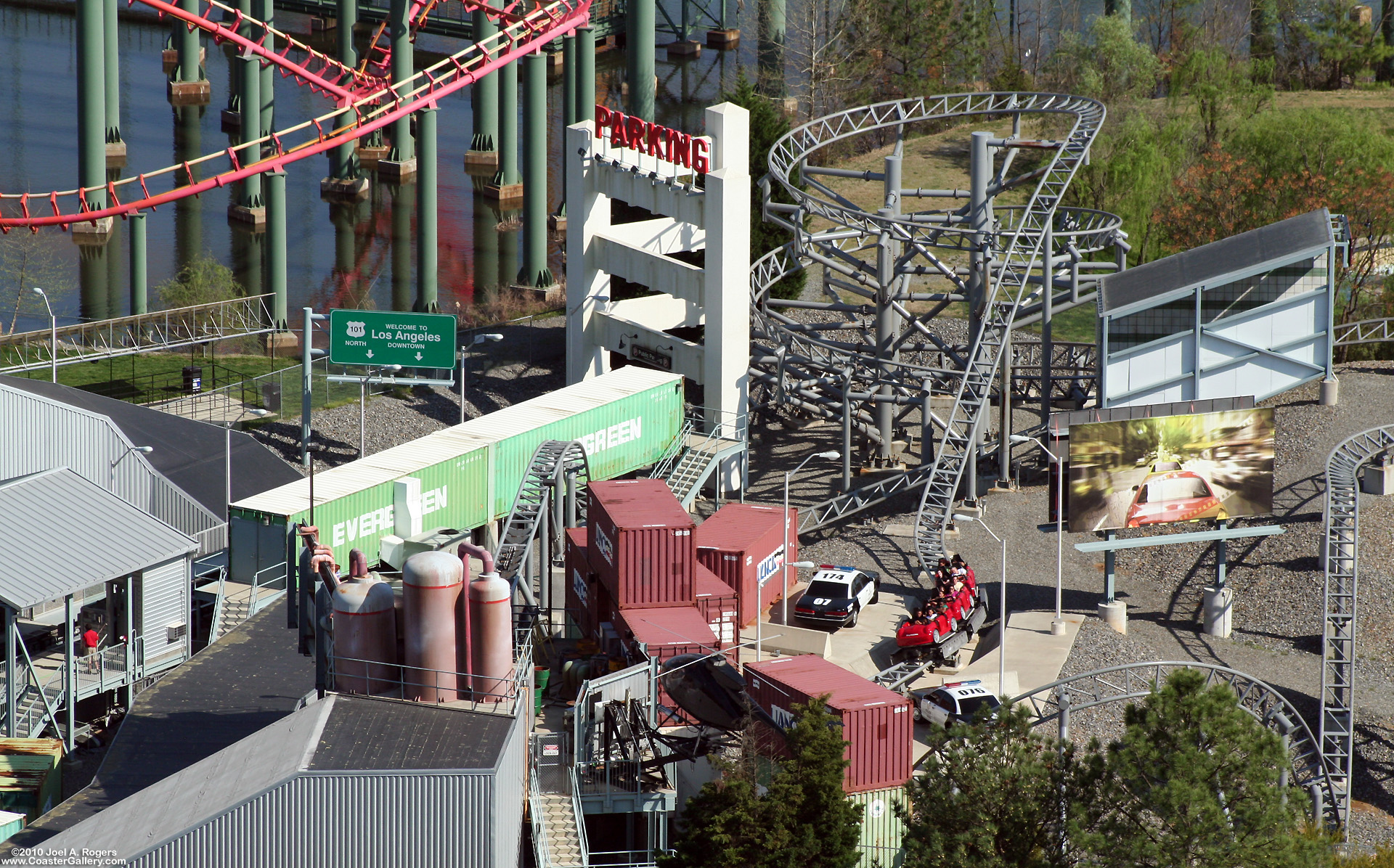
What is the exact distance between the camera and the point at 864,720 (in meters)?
34.2

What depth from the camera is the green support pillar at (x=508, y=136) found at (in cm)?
9112

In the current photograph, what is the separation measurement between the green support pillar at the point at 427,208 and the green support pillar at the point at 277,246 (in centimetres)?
700

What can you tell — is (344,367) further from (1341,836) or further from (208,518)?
(1341,836)

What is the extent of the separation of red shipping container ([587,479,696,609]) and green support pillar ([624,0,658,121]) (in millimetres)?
46473

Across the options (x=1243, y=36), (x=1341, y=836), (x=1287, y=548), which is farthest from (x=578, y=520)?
(x=1243, y=36)

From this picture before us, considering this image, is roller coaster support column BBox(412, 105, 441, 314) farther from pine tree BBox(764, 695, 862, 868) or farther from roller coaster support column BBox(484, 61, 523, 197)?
pine tree BBox(764, 695, 862, 868)

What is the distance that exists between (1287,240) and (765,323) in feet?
54.3

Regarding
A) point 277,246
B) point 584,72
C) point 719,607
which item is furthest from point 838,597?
point 584,72

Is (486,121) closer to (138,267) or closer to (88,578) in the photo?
(138,267)

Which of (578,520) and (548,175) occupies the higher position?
(548,175)

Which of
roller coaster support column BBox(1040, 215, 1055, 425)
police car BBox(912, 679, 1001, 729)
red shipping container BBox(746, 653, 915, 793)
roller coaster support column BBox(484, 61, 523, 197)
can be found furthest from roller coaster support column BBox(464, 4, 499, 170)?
red shipping container BBox(746, 653, 915, 793)

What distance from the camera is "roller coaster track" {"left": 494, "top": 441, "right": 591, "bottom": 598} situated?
41.5 metres

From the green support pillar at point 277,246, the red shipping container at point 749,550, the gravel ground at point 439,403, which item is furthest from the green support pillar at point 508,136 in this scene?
the red shipping container at point 749,550

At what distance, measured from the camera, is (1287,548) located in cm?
4638
